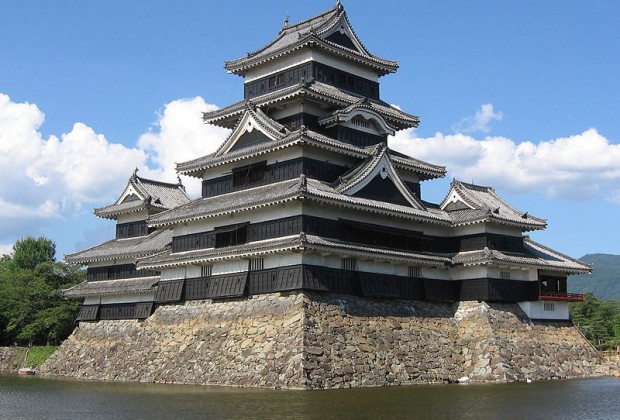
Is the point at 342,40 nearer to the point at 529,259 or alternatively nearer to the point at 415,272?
the point at 415,272

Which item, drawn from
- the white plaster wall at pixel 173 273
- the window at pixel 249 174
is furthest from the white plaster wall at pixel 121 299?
the window at pixel 249 174

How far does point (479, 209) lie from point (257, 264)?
Result: 43.8 feet

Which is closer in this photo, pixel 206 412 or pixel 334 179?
pixel 206 412

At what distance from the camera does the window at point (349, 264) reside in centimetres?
3547

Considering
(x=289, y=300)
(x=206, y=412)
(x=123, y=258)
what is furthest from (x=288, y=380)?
(x=123, y=258)

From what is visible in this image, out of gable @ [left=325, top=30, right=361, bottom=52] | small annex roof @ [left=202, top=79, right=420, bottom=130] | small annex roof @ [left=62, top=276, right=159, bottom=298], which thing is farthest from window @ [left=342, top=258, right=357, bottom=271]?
gable @ [left=325, top=30, right=361, bottom=52]

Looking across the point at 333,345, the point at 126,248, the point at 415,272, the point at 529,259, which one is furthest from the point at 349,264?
the point at 126,248

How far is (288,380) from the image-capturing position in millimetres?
30109

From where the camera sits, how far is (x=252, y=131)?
39.4 m

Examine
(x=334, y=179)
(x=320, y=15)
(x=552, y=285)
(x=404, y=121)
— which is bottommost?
(x=552, y=285)

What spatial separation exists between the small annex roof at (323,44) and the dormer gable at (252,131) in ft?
15.1

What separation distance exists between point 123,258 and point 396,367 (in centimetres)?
2154

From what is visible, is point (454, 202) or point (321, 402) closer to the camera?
point (321, 402)

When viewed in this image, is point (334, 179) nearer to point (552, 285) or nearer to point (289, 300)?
point (289, 300)
